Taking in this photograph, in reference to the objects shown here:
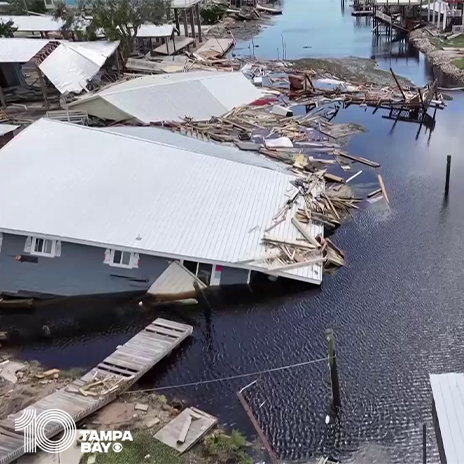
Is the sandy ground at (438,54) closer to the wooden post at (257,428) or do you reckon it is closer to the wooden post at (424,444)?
the wooden post at (424,444)

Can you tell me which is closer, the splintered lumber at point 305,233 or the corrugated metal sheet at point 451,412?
the corrugated metal sheet at point 451,412

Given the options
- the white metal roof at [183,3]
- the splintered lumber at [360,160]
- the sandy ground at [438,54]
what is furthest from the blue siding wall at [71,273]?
the white metal roof at [183,3]

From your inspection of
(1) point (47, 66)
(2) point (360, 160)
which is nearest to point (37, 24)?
(1) point (47, 66)

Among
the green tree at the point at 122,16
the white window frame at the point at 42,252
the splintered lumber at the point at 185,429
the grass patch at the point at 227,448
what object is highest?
the green tree at the point at 122,16

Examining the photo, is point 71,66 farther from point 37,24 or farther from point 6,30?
point 37,24

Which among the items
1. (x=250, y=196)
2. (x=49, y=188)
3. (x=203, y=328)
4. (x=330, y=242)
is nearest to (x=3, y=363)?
(x=203, y=328)

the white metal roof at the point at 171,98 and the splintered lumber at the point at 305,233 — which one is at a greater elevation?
the white metal roof at the point at 171,98

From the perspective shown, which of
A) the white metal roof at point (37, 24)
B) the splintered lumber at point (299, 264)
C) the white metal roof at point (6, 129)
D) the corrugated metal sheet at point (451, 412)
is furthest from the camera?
the white metal roof at point (37, 24)

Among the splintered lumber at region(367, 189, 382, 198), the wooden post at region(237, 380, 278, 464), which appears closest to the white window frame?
the wooden post at region(237, 380, 278, 464)

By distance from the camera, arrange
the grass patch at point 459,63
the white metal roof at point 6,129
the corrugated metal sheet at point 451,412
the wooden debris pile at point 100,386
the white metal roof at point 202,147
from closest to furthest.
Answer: the corrugated metal sheet at point 451,412
the wooden debris pile at point 100,386
the white metal roof at point 202,147
the white metal roof at point 6,129
the grass patch at point 459,63
